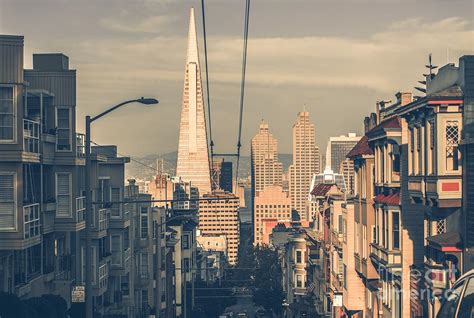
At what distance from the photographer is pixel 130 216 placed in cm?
6253

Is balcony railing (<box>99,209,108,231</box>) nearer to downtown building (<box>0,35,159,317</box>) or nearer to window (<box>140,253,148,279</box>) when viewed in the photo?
downtown building (<box>0,35,159,317</box>)

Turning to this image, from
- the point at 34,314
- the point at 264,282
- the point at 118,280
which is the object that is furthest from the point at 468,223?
the point at 264,282

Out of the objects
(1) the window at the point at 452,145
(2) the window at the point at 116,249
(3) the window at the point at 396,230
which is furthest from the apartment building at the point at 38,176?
(1) the window at the point at 452,145

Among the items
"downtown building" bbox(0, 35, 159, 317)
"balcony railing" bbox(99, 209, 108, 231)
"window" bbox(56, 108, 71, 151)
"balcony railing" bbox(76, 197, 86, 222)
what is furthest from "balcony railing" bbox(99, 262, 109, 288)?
"window" bbox(56, 108, 71, 151)

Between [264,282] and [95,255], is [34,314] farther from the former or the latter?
[264,282]

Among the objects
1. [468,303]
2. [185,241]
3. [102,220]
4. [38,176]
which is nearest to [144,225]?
[102,220]

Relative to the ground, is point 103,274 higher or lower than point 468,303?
lower

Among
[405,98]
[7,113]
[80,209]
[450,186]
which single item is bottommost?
[80,209]

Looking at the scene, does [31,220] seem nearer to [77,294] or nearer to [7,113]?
[7,113]

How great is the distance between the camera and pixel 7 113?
33.0m

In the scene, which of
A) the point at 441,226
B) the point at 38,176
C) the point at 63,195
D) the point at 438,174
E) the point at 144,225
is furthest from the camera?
the point at 144,225

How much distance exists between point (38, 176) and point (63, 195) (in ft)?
8.93

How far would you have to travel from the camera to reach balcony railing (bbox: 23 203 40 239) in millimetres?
33594

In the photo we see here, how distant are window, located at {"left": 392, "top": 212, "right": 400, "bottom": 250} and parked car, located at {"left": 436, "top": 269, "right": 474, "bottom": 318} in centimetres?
2328
